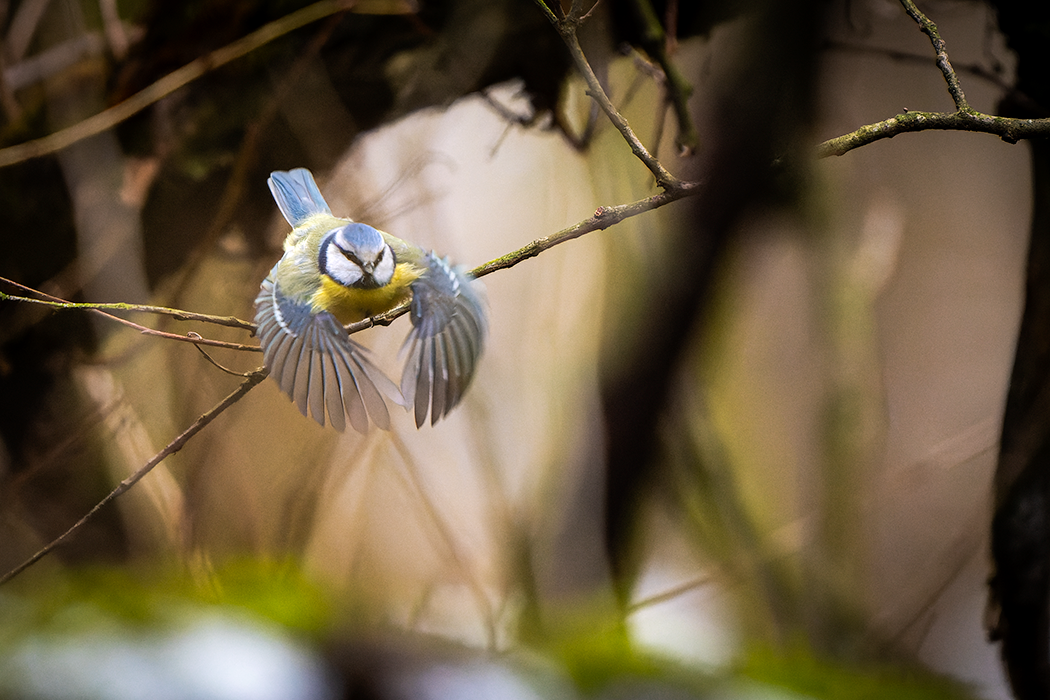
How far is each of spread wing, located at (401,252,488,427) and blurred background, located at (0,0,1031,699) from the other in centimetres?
29

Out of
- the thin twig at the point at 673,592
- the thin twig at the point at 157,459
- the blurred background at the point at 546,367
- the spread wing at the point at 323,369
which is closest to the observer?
the spread wing at the point at 323,369

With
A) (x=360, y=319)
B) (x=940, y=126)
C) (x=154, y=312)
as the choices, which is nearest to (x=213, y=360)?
(x=154, y=312)

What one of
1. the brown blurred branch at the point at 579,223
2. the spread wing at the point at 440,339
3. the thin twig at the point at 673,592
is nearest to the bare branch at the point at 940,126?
the brown blurred branch at the point at 579,223

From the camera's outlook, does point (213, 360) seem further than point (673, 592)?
No

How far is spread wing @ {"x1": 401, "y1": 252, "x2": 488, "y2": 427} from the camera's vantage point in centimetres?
41

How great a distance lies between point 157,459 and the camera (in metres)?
0.62

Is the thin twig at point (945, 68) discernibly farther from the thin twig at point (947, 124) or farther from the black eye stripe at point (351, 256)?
the black eye stripe at point (351, 256)

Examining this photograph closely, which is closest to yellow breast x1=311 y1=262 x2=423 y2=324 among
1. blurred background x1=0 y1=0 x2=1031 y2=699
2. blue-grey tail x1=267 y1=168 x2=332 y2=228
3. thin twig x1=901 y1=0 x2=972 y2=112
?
blue-grey tail x1=267 y1=168 x2=332 y2=228

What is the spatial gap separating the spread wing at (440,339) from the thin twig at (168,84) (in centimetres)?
60

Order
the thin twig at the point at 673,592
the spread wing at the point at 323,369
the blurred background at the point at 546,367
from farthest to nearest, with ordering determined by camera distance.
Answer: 1. the thin twig at the point at 673,592
2. the blurred background at the point at 546,367
3. the spread wing at the point at 323,369

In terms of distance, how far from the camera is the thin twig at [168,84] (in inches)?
32.9

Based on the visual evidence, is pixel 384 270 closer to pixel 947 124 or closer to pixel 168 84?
pixel 947 124

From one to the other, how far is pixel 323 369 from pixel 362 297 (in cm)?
6

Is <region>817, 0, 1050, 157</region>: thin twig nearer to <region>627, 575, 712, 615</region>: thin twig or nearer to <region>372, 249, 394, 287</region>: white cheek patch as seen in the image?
<region>372, 249, 394, 287</region>: white cheek patch
